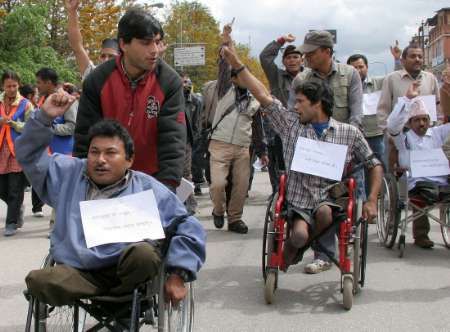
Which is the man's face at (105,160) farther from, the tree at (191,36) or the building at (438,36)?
the building at (438,36)

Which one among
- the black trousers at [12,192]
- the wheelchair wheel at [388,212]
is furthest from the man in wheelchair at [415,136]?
the black trousers at [12,192]

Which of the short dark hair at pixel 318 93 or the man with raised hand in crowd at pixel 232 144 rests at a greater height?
the short dark hair at pixel 318 93

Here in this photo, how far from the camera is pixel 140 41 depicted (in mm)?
3703

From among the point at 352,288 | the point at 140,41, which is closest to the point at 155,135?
the point at 140,41

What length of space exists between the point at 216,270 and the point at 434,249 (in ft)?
7.12

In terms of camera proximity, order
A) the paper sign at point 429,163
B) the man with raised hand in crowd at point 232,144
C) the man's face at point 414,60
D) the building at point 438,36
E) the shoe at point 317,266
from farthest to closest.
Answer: the building at point 438,36 < the man with raised hand in crowd at point 232,144 < the man's face at point 414,60 < the paper sign at point 429,163 < the shoe at point 317,266

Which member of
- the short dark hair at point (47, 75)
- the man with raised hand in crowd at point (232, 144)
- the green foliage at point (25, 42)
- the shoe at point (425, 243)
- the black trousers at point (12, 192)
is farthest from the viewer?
the green foliage at point (25, 42)

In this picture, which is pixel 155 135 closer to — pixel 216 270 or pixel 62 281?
pixel 62 281

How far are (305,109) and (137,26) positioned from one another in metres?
1.68

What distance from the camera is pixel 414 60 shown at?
6895mm

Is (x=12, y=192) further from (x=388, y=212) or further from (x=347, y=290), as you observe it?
(x=347, y=290)

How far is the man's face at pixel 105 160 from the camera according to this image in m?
3.33

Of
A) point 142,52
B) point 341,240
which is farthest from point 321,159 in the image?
point 142,52

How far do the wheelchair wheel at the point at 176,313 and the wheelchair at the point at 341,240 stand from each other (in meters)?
1.29
